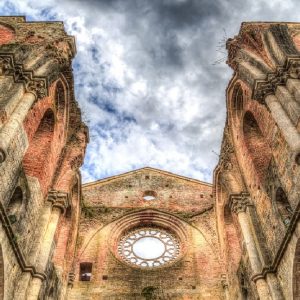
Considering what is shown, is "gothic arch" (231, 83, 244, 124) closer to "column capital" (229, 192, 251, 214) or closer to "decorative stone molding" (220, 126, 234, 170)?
"decorative stone molding" (220, 126, 234, 170)

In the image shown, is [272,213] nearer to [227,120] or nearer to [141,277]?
[227,120]

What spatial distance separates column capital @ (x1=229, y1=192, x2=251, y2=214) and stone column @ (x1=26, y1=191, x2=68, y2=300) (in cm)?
481

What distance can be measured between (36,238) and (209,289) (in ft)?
21.8

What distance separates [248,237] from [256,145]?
2.91 m

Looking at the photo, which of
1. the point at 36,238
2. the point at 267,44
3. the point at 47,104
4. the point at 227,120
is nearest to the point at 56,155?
the point at 47,104

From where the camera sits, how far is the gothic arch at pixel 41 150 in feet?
35.4

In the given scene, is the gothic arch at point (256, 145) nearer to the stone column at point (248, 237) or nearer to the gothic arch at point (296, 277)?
the stone column at point (248, 237)

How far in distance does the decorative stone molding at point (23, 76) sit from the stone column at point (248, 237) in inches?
242

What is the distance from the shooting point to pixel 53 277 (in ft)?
36.7

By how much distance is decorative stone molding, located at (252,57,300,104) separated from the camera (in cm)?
887

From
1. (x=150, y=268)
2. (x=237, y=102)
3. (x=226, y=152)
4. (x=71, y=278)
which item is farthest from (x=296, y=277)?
(x=71, y=278)

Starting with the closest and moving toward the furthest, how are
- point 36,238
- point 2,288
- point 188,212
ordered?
point 2,288 < point 36,238 < point 188,212

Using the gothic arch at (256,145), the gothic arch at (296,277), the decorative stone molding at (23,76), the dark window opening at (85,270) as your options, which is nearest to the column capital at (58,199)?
the decorative stone molding at (23,76)

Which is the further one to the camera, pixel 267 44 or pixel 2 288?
pixel 267 44
